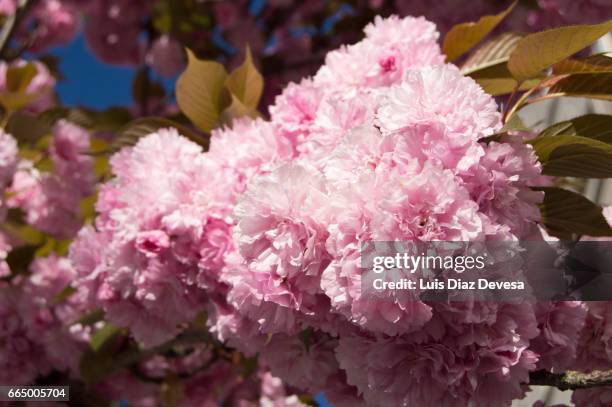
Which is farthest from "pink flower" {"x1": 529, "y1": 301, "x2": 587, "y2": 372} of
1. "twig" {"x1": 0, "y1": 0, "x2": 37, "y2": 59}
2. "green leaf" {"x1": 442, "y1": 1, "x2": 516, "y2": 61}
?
"twig" {"x1": 0, "y1": 0, "x2": 37, "y2": 59}

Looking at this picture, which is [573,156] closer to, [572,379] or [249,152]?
[572,379]

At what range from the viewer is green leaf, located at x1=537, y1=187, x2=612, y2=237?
896 millimetres

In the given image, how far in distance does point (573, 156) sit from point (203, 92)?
2.12 feet

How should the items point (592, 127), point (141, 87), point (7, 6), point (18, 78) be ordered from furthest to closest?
point (141, 87) < point (7, 6) < point (18, 78) < point (592, 127)

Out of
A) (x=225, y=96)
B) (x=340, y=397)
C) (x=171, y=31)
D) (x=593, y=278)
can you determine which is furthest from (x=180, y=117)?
(x=171, y=31)

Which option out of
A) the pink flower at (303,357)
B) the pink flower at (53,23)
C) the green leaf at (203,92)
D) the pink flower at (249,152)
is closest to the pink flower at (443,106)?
the pink flower at (249,152)

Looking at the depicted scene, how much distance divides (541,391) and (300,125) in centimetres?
98

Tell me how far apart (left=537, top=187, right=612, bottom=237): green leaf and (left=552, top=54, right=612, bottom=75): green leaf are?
0.56 feet

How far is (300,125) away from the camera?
966 mm

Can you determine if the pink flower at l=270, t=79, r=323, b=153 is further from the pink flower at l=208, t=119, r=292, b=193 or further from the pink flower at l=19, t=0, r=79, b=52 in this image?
→ the pink flower at l=19, t=0, r=79, b=52

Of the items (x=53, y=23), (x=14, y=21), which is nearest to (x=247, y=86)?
(x=14, y=21)

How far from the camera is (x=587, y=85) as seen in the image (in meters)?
0.89

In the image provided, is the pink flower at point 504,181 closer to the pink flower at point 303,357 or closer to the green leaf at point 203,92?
the pink flower at point 303,357

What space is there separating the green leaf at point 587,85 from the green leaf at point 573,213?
0.14 m
